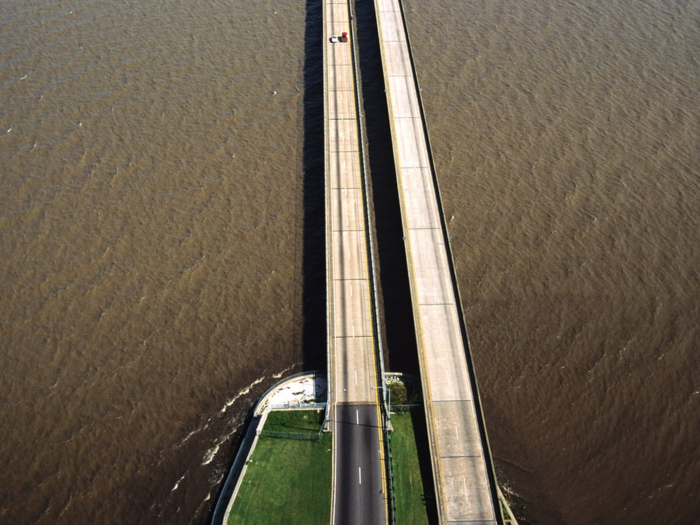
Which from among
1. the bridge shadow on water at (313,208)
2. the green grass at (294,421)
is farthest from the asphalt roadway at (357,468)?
the bridge shadow on water at (313,208)

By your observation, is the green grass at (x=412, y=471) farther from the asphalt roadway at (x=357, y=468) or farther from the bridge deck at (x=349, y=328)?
the asphalt roadway at (x=357, y=468)

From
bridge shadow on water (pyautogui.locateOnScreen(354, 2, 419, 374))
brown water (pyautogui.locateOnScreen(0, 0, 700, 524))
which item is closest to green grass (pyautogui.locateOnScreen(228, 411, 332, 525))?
brown water (pyautogui.locateOnScreen(0, 0, 700, 524))

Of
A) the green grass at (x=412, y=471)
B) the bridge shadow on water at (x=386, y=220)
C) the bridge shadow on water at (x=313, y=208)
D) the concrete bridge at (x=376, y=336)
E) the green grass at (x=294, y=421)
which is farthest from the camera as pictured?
the bridge shadow on water at (x=313, y=208)

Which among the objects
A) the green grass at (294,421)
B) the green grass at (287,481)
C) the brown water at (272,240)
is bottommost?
the green grass at (287,481)

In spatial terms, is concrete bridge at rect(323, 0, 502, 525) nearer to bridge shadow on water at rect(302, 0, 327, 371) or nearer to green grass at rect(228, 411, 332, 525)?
green grass at rect(228, 411, 332, 525)

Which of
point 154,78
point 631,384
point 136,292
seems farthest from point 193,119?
point 631,384

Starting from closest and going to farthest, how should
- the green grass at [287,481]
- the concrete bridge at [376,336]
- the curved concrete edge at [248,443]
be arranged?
the green grass at [287,481], the concrete bridge at [376,336], the curved concrete edge at [248,443]
